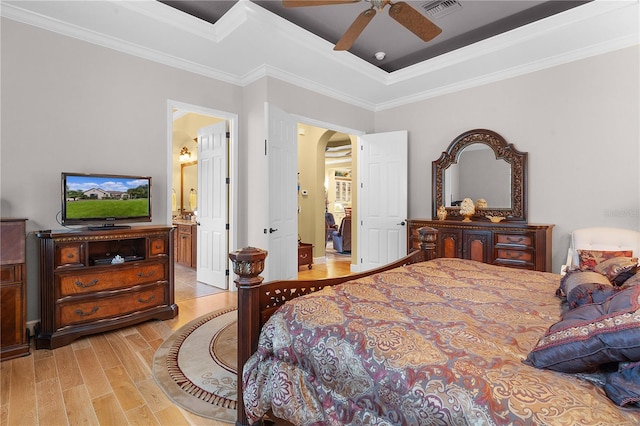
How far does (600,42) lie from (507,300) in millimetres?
3502

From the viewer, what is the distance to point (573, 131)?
370 centimetres

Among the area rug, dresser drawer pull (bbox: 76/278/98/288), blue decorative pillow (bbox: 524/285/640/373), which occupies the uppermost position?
blue decorative pillow (bbox: 524/285/640/373)

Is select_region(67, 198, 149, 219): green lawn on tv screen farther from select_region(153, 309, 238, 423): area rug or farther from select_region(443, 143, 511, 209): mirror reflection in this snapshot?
select_region(443, 143, 511, 209): mirror reflection

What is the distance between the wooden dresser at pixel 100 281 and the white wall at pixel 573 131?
166 inches

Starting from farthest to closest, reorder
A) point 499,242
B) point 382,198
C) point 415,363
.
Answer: point 382,198, point 499,242, point 415,363

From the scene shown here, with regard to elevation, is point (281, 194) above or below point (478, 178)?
below

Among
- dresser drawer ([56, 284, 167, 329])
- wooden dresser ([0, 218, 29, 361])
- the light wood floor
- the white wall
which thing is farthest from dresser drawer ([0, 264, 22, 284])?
the white wall

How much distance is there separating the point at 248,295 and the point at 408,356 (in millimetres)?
783

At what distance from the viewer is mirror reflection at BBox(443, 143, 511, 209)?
13.8 ft

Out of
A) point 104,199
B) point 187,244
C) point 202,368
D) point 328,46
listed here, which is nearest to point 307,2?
point 328,46

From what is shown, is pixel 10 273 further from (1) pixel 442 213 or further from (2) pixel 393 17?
(1) pixel 442 213

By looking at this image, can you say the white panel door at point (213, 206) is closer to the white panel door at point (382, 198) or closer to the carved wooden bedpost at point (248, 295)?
the white panel door at point (382, 198)

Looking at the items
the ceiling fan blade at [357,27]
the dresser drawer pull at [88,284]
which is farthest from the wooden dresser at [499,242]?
the dresser drawer pull at [88,284]

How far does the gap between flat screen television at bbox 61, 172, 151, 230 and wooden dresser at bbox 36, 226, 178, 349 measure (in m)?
0.22
